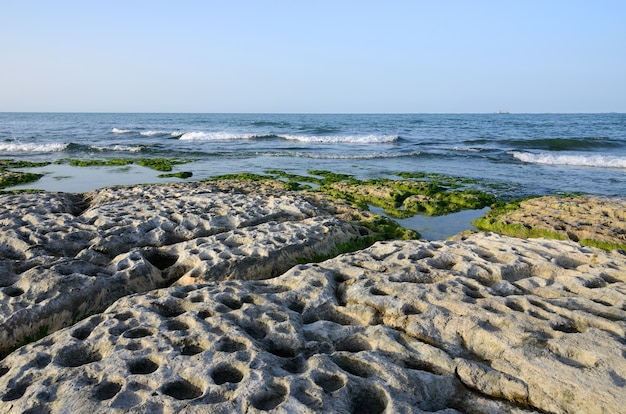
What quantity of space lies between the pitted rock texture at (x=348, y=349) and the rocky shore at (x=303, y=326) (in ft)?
0.04

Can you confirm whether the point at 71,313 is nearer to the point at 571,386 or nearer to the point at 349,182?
the point at 571,386

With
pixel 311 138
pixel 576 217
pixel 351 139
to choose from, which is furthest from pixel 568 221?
pixel 311 138

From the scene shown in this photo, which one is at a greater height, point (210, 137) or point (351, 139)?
point (351, 139)

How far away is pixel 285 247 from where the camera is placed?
5898mm

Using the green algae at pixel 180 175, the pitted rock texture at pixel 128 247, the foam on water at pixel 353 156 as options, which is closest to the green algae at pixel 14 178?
the green algae at pixel 180 175

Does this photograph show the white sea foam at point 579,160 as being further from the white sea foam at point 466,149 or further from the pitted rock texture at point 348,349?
the pitted rock texture at point 348,349

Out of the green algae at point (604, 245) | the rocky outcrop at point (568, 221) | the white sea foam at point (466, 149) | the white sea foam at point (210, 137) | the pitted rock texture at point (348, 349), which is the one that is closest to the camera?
the pitted rock texture at point (348, 349)

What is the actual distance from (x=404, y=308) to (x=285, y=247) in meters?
2.52

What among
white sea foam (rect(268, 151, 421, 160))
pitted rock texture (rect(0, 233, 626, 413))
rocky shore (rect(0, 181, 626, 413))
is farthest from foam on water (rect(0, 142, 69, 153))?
pitted rock texture (rect(0, 233, 626, 413))

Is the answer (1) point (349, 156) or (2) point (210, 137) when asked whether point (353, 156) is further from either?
(2) point (210, 137)

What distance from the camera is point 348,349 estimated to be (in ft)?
10.5

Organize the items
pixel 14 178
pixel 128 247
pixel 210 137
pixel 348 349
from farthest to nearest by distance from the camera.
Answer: pixel 210 137 → pixel 14 178 → pixel 128 247 → pixel 348 349

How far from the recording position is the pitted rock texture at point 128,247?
4.23 meters

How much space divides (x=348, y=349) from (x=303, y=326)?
1.39 ft
